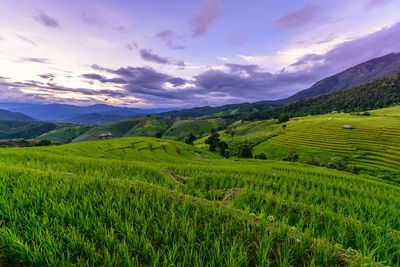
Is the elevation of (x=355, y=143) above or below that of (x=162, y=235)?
below

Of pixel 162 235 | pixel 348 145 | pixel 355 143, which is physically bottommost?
pixel 348 145

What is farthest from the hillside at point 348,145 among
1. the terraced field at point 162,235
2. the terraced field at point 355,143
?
the terraced field at point 162,235

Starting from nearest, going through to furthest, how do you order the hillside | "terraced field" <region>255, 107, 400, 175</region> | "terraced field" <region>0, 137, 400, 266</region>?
1. "terraced field" <region>0, 137, 400, 266</region>
2. the hillside
3. "terraced field" <region>255, 107, 400, 175</region>

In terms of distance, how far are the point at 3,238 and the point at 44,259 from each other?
66 centimetres


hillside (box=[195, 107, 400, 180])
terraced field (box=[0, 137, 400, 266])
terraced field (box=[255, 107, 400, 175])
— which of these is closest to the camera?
terraced field (box=[0, 137, 400, 266])

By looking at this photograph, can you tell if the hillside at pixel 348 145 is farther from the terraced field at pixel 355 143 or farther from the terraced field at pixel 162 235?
the terraced field at pixel 162 235

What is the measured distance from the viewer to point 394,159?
183ft

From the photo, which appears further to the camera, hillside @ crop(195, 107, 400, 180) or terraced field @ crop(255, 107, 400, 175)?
terraced field @ crop(255, 107, 400, 175)

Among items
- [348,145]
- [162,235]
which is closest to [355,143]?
[348,145]

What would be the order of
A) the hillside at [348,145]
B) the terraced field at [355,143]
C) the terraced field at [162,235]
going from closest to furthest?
the terraced field at [162,235] → the hillside at [348,145] → the terraced field at [355,143]

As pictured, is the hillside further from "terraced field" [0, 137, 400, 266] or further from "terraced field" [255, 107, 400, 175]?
"terraced field" [0, 137, 400, 266]

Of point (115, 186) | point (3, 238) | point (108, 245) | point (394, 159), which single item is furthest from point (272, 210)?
point (394, 159)

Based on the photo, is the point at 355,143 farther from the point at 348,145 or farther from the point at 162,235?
the point at 162,235

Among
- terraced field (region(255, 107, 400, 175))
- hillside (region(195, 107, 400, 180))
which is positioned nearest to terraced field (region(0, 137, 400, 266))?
hillside (region(195, 107, 400, 180))
